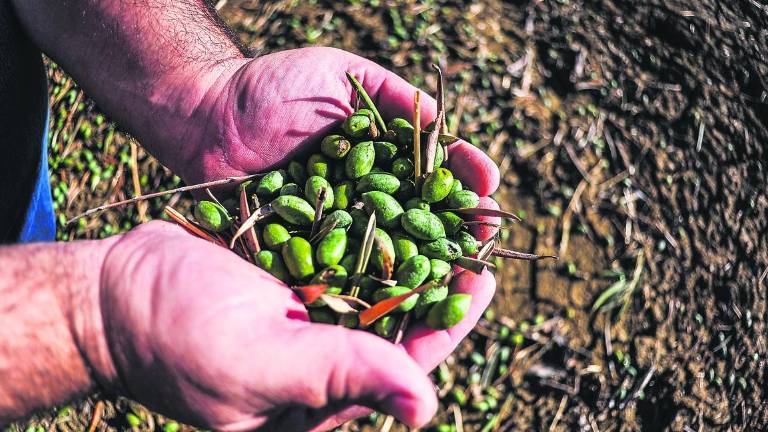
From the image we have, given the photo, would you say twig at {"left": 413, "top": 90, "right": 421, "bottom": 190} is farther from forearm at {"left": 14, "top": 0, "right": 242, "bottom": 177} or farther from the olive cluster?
forearm at {"left": 14, "top": 0, "right": 242, "bottom": 177}

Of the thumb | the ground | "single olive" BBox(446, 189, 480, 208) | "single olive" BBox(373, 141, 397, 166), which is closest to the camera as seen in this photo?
the thumb

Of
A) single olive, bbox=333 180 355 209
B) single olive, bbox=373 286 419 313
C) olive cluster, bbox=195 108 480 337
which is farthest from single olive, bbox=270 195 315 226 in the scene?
single olive, bbox=373 286 419 313

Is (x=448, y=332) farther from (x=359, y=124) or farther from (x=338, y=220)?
(x=359, y=124)

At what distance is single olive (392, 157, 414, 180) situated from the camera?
8.16 ft

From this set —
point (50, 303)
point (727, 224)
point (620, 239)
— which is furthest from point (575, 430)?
point (50, 303)

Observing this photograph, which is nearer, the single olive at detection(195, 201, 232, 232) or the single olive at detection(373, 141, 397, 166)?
the single olive at detection(195, 201, 232, 232)

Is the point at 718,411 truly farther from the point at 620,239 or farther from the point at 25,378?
the point at 25,378

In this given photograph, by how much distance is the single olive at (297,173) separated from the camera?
2.58m

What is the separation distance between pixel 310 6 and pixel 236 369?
10.9 feet

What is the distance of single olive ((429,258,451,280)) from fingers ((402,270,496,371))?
0.13 meters

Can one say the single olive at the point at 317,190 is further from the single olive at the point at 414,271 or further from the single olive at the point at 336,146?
the single olive at the point at 414,271

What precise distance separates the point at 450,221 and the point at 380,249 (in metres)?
0.34

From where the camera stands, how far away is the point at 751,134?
154 inches

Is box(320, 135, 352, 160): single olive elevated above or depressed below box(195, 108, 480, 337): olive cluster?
above
